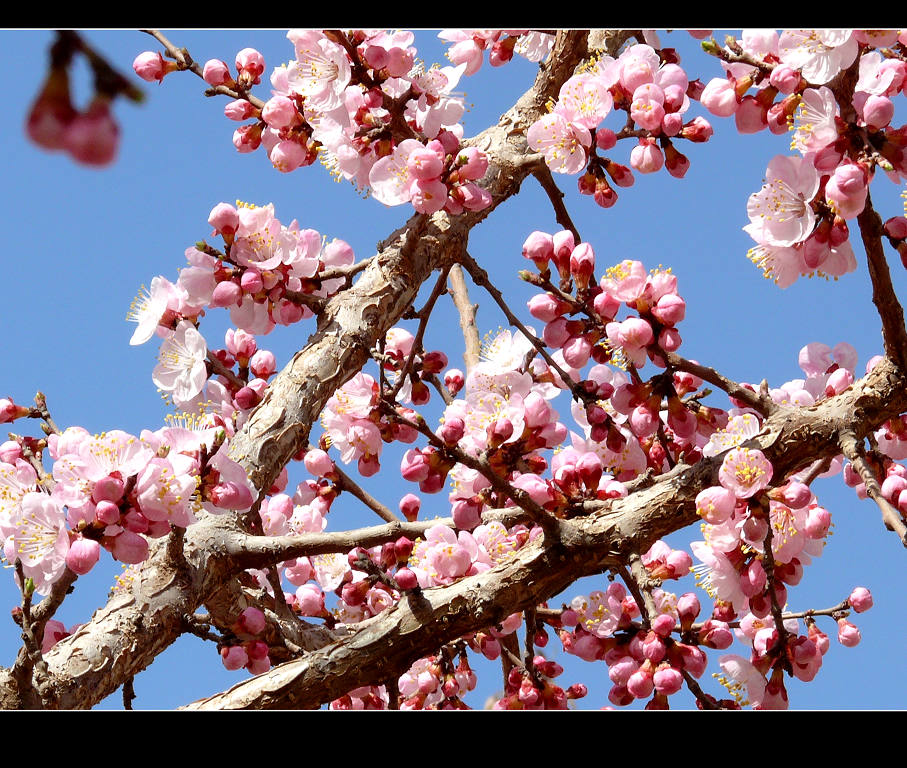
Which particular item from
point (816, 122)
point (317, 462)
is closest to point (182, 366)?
point (317, 462)

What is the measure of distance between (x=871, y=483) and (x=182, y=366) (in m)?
1.99

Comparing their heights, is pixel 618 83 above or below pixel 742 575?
above

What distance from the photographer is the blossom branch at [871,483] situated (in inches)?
72.2

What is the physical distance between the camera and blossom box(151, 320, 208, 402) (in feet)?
8.67

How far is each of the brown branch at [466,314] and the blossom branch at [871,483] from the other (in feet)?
5.81

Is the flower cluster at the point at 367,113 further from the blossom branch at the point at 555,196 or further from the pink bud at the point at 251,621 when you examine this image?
the pink bud at the point at 251,621

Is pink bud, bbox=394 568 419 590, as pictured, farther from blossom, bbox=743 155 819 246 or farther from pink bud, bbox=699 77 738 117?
pink bud, bbox=699 77 738 117

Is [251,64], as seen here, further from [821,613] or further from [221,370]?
[821,613]

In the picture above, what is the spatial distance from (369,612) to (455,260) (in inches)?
52.6

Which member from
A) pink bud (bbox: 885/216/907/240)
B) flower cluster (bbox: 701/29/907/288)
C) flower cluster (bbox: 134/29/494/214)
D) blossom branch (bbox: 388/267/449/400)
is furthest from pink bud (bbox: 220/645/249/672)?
pink bud (bbox: 885/216/907/240)

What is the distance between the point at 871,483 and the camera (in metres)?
1.93
